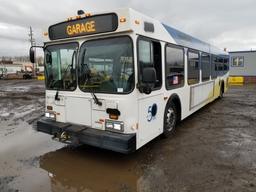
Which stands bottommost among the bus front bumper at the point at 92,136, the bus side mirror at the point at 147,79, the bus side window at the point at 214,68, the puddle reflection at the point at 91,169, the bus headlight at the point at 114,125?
the puddle reflection at the point at 91,169

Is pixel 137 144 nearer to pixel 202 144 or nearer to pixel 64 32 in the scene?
pixel 202 144

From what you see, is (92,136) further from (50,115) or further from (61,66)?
(61,66)

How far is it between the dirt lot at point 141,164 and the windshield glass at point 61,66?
151cm

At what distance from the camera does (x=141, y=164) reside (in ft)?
13.8

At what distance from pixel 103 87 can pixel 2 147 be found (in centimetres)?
309

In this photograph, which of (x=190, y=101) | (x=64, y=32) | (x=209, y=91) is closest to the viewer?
(x=64, y=32)

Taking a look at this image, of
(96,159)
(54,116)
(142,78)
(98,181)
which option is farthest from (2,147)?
(142,78)

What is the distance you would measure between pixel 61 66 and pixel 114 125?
181 centimetres

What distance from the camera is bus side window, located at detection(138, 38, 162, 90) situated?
3904 millimetres

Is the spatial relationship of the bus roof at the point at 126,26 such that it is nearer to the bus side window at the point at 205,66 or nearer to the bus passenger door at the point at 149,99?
the bus passenger door at the point at 149,99

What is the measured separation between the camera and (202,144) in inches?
206

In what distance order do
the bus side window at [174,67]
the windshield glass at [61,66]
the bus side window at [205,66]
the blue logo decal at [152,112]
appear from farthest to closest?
the bus side window at [205,66] → the bus side window at [174,67] → the windshield glass at [61,66] → the blue logo decal at [152,112]

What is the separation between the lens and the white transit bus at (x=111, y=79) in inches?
148

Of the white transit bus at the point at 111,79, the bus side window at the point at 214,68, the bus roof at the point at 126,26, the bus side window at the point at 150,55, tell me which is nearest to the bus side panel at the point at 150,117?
the white transit bus at the point at 111,79
